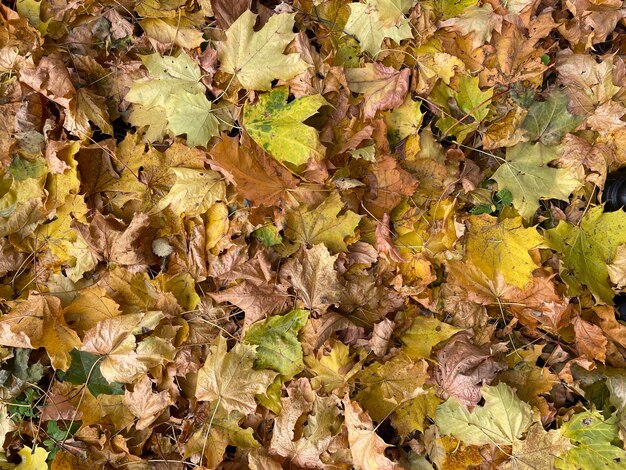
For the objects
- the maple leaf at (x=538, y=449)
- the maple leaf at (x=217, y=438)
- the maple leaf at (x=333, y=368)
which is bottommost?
the maple leaf at (x=217, y=438)

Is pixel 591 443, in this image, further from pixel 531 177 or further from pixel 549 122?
pixel 549 122

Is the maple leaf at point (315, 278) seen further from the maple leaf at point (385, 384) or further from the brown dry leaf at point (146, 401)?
the brown dry leaf at point (146, 401)

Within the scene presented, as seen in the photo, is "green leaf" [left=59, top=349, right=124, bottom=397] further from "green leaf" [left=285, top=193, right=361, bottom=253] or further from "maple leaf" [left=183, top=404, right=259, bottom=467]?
"green leaf" [left=285, top=193, right=361, bottom=253]

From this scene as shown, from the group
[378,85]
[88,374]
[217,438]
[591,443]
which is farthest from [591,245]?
[88,374]

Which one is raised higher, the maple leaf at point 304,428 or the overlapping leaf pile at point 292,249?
the overlapping leaf pile at point 292,249

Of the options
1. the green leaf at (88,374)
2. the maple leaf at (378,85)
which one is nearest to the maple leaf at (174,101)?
the maple leaf at (378,85)

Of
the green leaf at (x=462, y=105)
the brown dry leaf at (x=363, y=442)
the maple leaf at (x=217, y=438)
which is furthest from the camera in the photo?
the green leaf at (x=462, y=105)

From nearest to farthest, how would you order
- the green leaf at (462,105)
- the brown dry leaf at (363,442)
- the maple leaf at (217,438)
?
the brown dry leaf at (363,442), the maple leaf at (217,438), the green leaf at (462,105)
